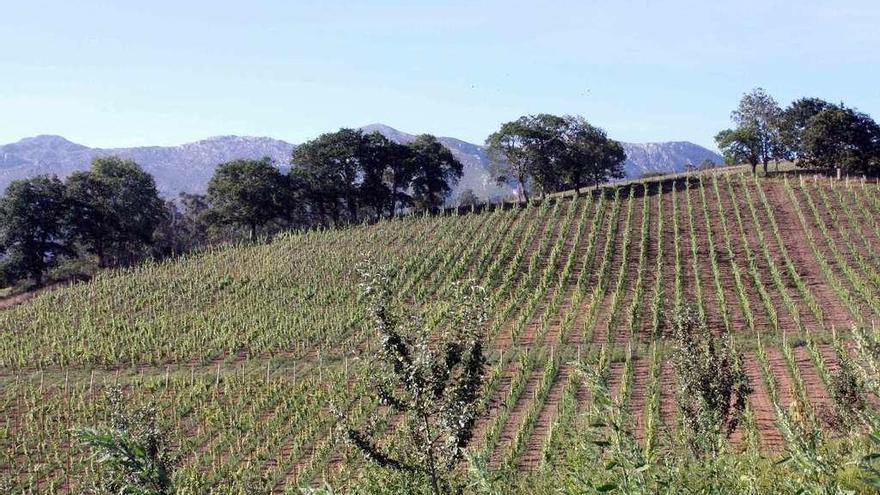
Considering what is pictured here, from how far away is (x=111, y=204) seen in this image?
6694 centimetres

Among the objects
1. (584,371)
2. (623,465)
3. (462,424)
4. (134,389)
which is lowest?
(134,389)

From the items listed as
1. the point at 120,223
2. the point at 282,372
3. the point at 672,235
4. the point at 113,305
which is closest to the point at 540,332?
the point at 282,372

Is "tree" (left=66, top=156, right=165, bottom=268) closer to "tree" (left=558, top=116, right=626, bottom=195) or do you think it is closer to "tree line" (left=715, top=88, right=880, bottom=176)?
"tree" (left=558, top=116, right=626, bottom=195)

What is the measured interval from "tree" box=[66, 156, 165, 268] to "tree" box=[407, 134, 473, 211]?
2584cm

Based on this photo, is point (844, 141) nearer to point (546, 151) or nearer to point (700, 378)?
point (546, 151)

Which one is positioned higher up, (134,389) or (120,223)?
(120,223)

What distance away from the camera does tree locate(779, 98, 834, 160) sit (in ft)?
240

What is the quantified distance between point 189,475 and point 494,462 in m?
8.51

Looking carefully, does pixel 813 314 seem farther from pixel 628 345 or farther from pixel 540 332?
pixel 540 332

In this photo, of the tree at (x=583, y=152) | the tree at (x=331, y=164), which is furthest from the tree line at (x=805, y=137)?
the tree at (x=331, y=164)

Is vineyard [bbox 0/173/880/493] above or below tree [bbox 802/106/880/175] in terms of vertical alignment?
below

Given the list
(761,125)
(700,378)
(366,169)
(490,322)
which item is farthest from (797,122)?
(700,378)

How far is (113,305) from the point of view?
44.9 m

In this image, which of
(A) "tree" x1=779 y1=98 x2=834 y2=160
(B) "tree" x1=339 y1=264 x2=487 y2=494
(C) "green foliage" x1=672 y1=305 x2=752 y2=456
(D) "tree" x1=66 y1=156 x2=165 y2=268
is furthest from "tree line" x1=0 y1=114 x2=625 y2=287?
(B) "tree" x1=339 y1=264 x2=487 y2=494
